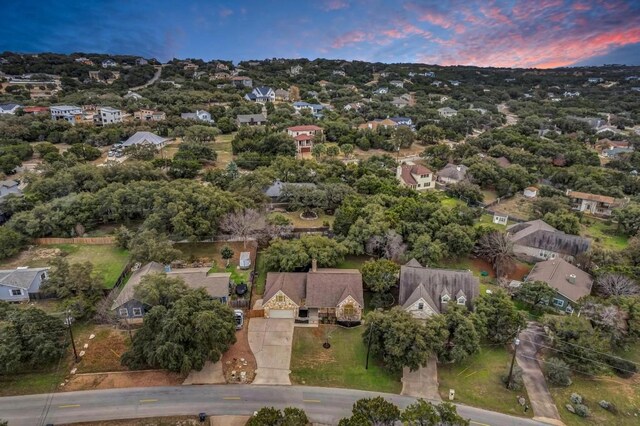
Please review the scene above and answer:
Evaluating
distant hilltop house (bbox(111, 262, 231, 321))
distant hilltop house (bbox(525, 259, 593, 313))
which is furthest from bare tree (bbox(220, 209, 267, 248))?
distant hilltop house (bbox(525, 259, 593, 313))

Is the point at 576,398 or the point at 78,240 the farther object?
the point at 78,240

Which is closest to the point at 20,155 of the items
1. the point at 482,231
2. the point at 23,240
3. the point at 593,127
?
the point at 23,240


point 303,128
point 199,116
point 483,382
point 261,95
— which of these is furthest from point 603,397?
point 261,95

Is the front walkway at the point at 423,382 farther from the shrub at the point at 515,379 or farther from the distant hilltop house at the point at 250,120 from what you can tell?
the distant hilltop house at the point at 250,120

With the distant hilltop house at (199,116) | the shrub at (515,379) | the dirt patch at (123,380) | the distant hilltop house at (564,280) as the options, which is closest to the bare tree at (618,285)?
the distant hilltop house at (564,280)

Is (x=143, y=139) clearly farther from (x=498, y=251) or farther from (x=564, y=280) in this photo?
(x=564, y=280)

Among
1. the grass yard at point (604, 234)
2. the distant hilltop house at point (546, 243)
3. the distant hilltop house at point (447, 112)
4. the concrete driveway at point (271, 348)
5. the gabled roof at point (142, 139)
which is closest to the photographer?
the concrete driveway at point (271, 348)

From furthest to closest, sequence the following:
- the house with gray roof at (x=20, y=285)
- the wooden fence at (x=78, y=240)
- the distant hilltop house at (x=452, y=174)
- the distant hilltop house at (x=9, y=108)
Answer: the distant hilltop house at (x=9, y=108)
the distant hilltop house at (x=452, y=174)
the wooden fence at (x=78, y=240)
the house with gray roof at (x=20, y=285)
